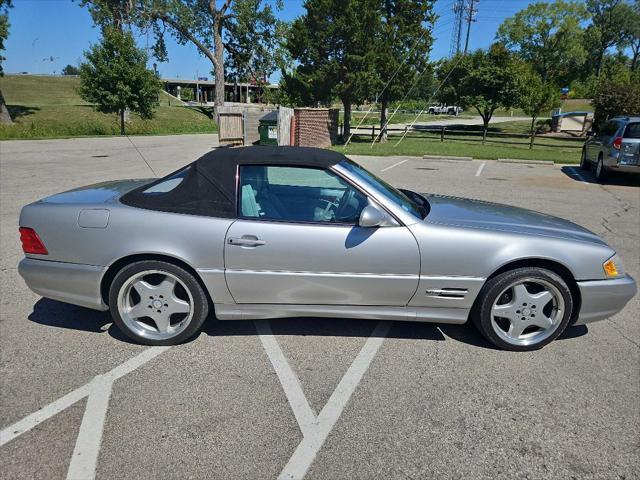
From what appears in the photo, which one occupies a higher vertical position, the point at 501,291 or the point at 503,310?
the point at 501,291

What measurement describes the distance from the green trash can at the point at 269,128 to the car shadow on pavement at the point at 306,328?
16.2 meters

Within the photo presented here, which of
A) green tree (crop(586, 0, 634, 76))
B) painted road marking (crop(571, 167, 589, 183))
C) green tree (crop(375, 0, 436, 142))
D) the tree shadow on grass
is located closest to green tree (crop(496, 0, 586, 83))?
green tree (crop(586, 0, 634, 76))

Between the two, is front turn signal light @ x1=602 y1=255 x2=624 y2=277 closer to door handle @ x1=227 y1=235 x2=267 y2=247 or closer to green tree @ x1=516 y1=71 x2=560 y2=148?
door handle @ x1=227 y1=235 x2=267 y2=247

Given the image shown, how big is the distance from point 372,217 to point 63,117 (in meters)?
41.1

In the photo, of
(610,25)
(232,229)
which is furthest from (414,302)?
(610,25)

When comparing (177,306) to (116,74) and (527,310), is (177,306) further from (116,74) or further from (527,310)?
(116,74)

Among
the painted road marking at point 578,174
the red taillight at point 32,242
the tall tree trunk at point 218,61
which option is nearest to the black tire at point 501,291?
the red taillight at point 32,242

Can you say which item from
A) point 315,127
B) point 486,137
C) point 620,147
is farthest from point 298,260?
point 486,137

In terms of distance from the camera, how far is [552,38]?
151 feet

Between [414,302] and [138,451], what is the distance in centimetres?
197

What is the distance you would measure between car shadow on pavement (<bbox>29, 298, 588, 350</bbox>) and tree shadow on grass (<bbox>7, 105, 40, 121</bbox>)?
125 feet

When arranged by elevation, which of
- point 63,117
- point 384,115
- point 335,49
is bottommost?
point 63,117

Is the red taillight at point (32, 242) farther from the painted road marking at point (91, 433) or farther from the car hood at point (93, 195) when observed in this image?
the painted road marking at point (91, 433)

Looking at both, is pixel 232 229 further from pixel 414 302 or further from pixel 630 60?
pixel 630 60
